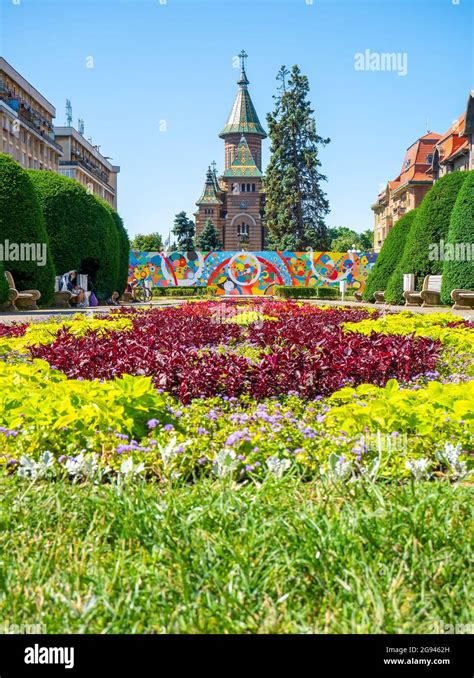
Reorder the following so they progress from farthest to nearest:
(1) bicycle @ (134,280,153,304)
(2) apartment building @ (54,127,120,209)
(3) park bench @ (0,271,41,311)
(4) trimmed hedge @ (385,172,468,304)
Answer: (2) apartment building @ (54,127,120,209), (1) bicycle @ (134,280,153,304), (4) trimmed hedge @ (385,172,468,304), (3) park bench @ (0,271,41,311)

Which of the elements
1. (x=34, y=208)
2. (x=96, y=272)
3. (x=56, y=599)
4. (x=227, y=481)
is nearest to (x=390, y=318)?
(x=227, y=481)

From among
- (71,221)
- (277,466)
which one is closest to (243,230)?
(71,221)

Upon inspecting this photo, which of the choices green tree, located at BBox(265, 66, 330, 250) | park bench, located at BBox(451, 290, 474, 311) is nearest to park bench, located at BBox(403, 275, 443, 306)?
park bench, located at BBox(451, 290, 474, 311)

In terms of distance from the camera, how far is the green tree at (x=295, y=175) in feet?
192

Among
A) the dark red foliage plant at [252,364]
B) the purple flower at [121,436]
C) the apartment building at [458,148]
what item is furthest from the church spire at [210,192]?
the purple flower at [121,436]

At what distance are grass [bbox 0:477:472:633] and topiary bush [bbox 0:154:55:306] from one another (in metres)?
18.0

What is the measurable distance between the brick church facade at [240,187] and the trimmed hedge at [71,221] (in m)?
67.9

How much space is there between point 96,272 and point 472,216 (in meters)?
13.6

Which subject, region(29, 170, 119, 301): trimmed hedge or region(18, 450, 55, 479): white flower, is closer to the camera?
region(18, 450, 55, 479): white flower

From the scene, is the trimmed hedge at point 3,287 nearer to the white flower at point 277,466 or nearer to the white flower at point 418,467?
the white flower at point 277,466

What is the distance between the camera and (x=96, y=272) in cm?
2683

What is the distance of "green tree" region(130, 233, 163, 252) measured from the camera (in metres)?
101

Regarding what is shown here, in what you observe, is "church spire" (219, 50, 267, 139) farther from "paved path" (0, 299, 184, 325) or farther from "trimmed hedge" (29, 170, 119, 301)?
"paved path" (0, 299, 184, 325)
